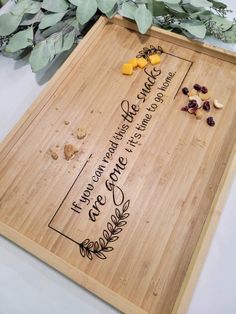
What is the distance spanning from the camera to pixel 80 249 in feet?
1.74

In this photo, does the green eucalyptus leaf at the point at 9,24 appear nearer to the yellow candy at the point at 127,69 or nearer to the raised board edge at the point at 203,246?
the yellow candy at the point at 127,69

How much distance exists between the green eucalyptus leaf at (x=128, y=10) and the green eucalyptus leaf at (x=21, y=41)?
0.22m

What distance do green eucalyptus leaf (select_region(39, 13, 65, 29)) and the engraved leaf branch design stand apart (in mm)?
479

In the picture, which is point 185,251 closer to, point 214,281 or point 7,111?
point 214,281

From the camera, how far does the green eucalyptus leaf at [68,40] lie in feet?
2.47

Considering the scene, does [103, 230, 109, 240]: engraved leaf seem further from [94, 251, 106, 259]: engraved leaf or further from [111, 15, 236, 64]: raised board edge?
[111, 15, 236, 64]: raised board edge

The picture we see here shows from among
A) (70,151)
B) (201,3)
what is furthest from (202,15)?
(70,151)

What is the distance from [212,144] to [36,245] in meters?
0.36

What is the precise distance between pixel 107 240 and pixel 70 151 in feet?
0.60

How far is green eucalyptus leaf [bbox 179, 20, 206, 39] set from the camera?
0.71 meters

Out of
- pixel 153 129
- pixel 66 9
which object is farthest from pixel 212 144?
pixel 66 9

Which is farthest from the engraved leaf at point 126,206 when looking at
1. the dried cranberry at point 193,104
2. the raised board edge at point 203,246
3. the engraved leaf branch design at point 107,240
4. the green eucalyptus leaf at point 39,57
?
the green eucalyptus leaf at point 39,57

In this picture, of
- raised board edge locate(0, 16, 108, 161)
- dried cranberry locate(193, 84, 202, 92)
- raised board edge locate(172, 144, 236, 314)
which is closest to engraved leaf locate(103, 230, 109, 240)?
raised board edge locate(172, 144, 236, 314)

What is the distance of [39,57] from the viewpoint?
0.73 metres
